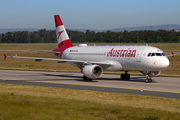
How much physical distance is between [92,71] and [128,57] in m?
4.23

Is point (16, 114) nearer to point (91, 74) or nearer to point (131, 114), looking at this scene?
point (131, 114)

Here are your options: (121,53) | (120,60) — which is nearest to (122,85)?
A: (120,60)

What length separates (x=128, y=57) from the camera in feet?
102

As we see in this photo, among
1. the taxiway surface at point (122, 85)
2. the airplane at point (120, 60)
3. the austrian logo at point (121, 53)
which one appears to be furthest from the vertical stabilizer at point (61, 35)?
the austrian logo at point (121, 53)

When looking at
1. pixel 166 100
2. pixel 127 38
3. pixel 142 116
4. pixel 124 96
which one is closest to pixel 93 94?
pixel 124 96

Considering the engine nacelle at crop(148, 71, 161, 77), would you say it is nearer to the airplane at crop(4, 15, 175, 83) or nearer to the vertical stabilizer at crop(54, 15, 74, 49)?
the airplane at crop(4, 15, 175, 83)

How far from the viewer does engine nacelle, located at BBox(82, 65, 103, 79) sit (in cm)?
3106

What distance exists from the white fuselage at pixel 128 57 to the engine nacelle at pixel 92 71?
1459 millimetres

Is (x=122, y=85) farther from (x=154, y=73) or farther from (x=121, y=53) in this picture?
(x=154, y=73)

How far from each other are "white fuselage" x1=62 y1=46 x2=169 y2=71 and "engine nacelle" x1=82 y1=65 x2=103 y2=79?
1.46m

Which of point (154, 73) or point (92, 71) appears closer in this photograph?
point (92, 71)

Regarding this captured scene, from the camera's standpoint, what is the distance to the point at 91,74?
102 feet

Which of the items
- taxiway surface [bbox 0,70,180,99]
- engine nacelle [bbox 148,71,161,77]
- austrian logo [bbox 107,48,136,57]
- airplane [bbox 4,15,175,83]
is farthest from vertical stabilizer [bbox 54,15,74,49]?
engine nacelle [bbox 148,71,161,77]

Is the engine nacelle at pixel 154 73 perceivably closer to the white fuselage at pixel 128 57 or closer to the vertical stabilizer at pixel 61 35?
the white fuselage at pixel 128 57
